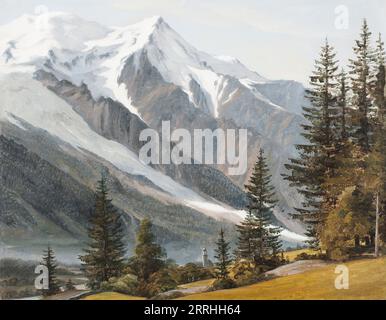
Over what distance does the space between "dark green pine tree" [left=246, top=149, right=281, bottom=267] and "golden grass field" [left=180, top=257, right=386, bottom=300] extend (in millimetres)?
1270

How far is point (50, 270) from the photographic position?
30.9 meters

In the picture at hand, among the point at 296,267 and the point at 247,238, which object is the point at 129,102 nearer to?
the point at 247,238

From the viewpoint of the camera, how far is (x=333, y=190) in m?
31.5

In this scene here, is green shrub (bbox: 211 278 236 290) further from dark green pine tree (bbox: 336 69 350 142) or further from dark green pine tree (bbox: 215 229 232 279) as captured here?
dark green pine tree (bbox: 336 69 350 142)

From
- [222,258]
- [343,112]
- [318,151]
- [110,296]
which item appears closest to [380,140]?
[343,112]

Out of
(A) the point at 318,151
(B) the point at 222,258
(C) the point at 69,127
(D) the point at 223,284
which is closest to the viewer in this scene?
(D) the point at 223,284

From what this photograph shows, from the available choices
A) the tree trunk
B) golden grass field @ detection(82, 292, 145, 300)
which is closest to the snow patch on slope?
the tree trunk

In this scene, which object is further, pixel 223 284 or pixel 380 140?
pixel 380 140

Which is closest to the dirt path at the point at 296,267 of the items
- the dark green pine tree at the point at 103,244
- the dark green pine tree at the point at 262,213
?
the dark green pine tree at the point at 262,213

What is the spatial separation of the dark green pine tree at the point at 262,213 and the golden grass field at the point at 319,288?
4.17 ft

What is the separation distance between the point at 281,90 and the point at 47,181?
36.8ft

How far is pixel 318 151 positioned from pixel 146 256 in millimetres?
8545

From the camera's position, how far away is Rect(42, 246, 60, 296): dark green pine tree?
30688 millimetres
